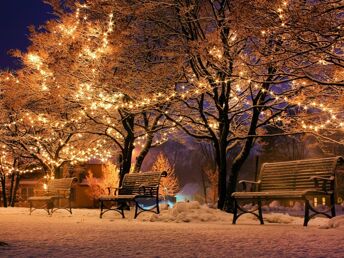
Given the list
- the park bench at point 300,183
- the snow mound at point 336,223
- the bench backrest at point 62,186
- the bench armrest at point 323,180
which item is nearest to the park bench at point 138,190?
the bench backrest at point 62,186

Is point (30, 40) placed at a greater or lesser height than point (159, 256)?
greater

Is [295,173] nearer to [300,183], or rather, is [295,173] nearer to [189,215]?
[300,183]

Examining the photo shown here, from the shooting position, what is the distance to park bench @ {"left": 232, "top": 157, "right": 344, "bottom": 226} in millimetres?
8209

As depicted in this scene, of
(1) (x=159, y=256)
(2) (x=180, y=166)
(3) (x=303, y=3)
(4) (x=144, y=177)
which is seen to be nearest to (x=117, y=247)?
(1) (x=159, y=256)

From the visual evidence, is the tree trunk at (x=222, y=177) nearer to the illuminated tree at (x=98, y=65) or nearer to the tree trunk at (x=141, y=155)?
the illuminated tree at (x=98, y=65)

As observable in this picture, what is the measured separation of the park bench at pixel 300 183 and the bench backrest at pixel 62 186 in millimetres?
6389

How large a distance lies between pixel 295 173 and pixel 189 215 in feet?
7.80

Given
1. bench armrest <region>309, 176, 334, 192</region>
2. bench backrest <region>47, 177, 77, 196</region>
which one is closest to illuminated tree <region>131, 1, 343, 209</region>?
bench armrest <region>309, 176, 334, 192</region>

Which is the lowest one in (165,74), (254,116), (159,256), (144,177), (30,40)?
(159,256)

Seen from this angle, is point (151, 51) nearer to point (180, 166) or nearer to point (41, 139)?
point (41, 139)

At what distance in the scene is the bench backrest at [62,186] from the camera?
1406cm

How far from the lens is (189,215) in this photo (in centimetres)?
1002

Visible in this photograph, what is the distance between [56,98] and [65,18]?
2422 millimetres

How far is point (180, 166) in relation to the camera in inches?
2559
